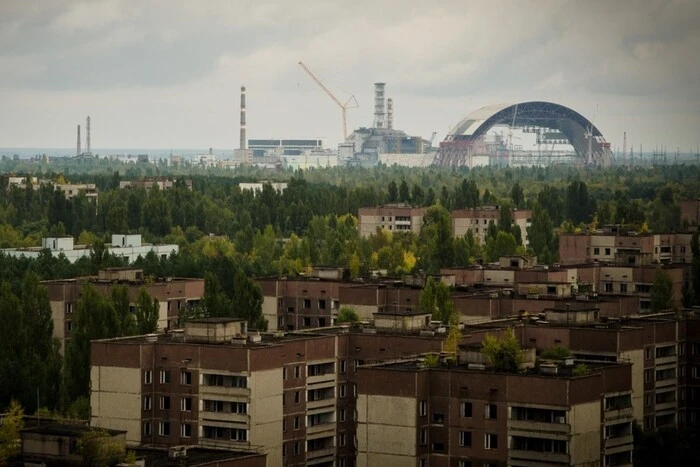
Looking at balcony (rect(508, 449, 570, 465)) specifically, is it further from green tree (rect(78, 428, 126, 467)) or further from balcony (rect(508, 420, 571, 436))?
green tree (rect(78, 428, 126, 467))

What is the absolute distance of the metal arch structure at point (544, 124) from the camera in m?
133

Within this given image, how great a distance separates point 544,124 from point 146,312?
102268mm

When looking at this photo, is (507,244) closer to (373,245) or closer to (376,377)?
(373,245)

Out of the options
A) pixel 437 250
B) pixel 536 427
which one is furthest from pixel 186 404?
pixel 437 250

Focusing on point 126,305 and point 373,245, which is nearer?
point 126,305

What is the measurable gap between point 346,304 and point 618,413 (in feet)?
41.0

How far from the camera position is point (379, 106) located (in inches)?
6801

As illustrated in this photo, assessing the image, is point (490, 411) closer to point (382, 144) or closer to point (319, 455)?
point (319, 455)

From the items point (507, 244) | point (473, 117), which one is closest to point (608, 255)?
point (507, 244)

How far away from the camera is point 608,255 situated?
47.8 m

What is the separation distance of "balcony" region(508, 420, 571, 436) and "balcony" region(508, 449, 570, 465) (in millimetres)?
224

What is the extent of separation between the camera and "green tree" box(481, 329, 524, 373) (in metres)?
23.2

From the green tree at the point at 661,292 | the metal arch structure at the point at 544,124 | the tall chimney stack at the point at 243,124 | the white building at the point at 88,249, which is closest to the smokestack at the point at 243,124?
the tall chimney stack at the point at 243,124

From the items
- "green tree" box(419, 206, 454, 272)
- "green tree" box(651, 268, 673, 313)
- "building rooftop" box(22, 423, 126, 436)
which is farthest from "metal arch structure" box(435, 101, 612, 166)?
"building rooftop" box(22, 423, 126, 436)
